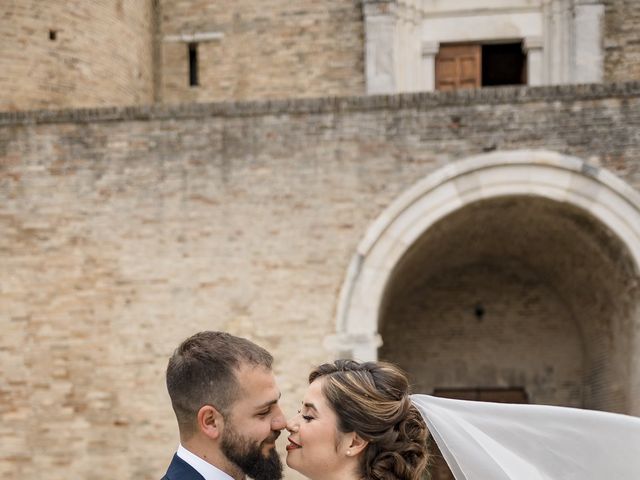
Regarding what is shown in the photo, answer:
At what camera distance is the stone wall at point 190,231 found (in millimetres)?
8992

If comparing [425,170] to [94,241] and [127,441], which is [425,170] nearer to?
[94,241]

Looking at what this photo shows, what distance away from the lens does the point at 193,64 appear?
14.5 metres

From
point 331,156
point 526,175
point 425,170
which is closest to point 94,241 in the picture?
point 331,156

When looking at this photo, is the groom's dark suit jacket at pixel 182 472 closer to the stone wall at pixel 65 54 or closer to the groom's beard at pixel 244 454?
→ the groom's beard at pixel 244 454

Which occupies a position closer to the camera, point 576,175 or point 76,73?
point 576,175

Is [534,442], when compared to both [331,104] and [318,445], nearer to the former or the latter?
[318,445]

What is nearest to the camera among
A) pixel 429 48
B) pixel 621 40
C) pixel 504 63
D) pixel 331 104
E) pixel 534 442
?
pixel 534 442

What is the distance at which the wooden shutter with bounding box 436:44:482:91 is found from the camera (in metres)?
14.2

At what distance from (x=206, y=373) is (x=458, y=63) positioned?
12.2 metres

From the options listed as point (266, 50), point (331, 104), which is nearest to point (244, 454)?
point (331, 104)

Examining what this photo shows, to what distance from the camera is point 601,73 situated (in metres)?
13.2

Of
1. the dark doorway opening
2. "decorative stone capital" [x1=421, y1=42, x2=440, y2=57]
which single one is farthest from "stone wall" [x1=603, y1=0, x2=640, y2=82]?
"decorative stone capital" [x1=421, y1=42, x2=440, y2=57]

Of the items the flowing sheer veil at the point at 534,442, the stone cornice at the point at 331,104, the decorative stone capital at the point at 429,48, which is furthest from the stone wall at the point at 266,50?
the flowing sheer veil at the point at 534,442

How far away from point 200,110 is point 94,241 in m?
1.73
